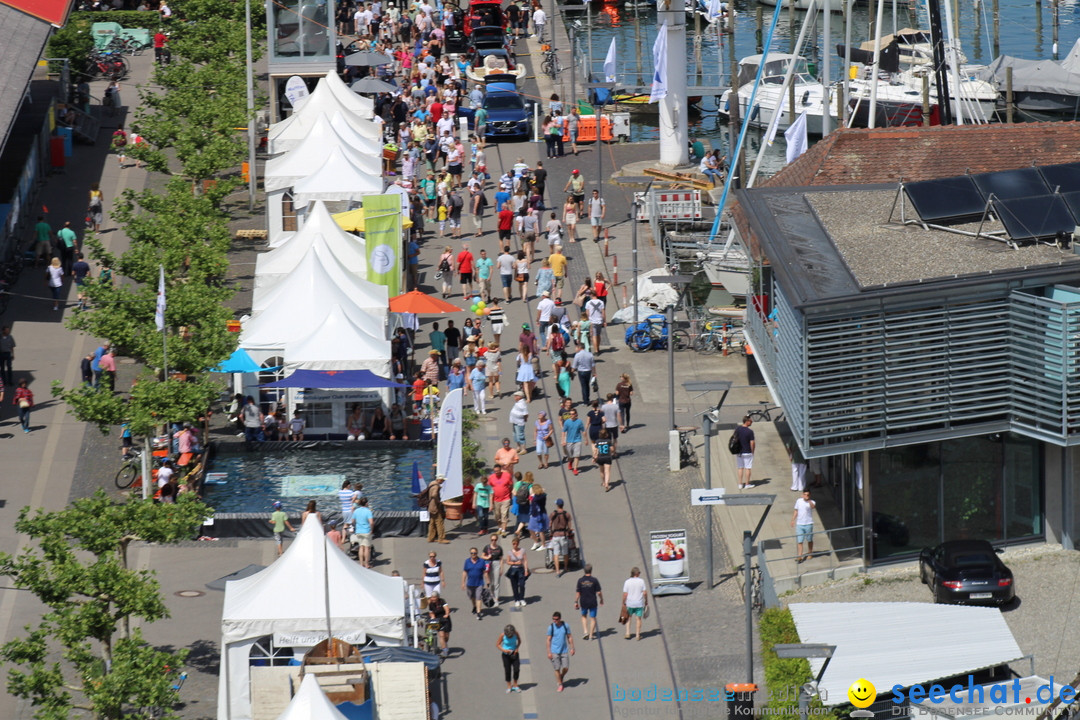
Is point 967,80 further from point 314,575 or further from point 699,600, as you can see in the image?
point 314,575

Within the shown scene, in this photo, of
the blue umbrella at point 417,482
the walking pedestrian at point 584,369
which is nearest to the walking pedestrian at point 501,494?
the blue umbrella at point 417,482

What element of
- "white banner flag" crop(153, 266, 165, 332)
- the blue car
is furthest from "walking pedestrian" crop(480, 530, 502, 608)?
the blue car

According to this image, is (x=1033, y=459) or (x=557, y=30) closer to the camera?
(x=1033, y=459)

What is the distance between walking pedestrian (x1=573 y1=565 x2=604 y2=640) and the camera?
3294 cm

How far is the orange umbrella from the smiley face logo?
18.1 meters

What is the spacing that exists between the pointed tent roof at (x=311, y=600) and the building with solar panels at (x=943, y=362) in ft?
27.8

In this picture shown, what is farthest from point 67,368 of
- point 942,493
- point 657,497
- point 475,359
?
point 942,493

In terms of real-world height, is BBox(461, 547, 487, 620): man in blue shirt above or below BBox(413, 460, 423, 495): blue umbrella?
below

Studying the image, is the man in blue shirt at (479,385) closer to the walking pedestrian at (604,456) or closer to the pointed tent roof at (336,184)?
the walking pedestrian at (604,456)

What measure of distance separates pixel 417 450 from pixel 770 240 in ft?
30.4

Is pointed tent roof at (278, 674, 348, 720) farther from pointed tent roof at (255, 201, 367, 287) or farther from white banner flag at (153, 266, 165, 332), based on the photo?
pointed tent roof at (255, 201, 367, 287)

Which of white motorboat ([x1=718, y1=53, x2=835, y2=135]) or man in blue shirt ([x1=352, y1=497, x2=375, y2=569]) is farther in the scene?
white motorboat ([x1=718, y1=53, x2=835, y2=135])

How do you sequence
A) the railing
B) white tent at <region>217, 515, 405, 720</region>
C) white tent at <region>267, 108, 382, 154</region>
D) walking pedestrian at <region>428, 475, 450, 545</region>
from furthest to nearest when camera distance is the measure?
white tent at <region>267, 108, 382, 154</region> < walking pedestrian at <region>428, 475, 450, 545</region> < the railing < white tent at <region>217, 515, 405, 720</region>

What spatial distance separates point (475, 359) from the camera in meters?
44.8
